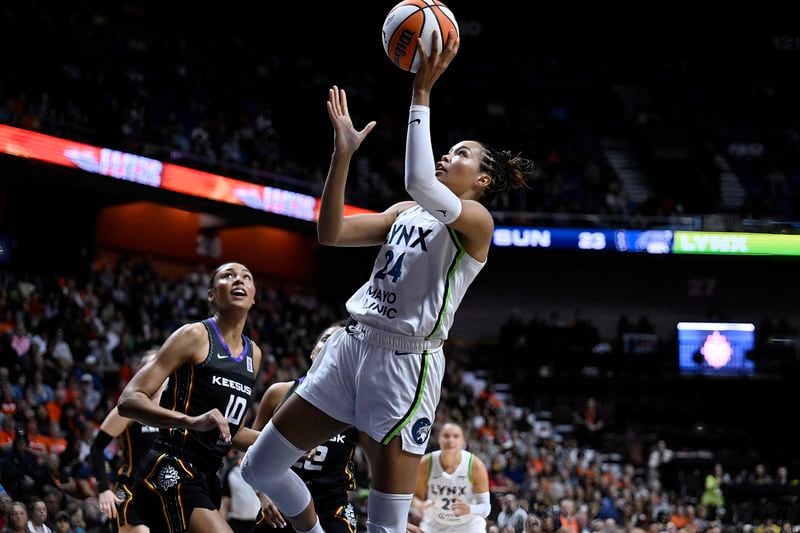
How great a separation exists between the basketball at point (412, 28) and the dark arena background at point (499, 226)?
7.01m

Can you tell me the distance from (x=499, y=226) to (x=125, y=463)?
1704cm

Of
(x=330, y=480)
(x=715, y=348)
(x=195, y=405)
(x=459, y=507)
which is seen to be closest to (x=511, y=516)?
(x=459, y=507)

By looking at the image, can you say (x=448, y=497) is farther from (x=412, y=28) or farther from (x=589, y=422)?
(x=589, y=422)

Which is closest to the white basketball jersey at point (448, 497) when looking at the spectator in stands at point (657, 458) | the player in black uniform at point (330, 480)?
the player in black uniform at point (330, 480)

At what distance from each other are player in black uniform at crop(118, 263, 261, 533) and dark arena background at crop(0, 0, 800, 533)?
5.19 meters

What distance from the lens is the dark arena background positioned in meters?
16.4

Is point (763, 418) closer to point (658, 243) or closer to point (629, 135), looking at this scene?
point (658, 243)

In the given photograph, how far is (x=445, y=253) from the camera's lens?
4.66 meters

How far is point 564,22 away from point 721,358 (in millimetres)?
11342

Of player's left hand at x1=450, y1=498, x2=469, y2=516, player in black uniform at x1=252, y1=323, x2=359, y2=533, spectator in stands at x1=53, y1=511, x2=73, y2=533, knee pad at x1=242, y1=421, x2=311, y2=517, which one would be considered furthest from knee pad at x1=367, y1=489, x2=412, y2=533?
spectator in stands at x1=53, y1=511, x2=73, y2=533

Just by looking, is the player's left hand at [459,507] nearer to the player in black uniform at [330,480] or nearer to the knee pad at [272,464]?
the player in black uniform at [330,480]

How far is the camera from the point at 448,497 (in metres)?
7.97

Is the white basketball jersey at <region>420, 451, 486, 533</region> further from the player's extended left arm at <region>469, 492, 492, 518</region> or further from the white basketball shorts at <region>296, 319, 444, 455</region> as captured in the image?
the white basketball shorts at <region>296, 319, 444, 455</region>

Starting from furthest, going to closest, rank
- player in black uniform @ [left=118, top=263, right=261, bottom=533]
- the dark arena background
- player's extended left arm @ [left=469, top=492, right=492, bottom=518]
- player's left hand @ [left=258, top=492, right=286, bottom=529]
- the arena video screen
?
the arena video screen, the dark arena background, player's extended left arm @ [left=469, top=492, right=492, bottom=518], player's left hand @ [left=258, top=492, right=286, bottom=529], player in black uniform @ [left=118, top=263, right=261, bottom=533]
